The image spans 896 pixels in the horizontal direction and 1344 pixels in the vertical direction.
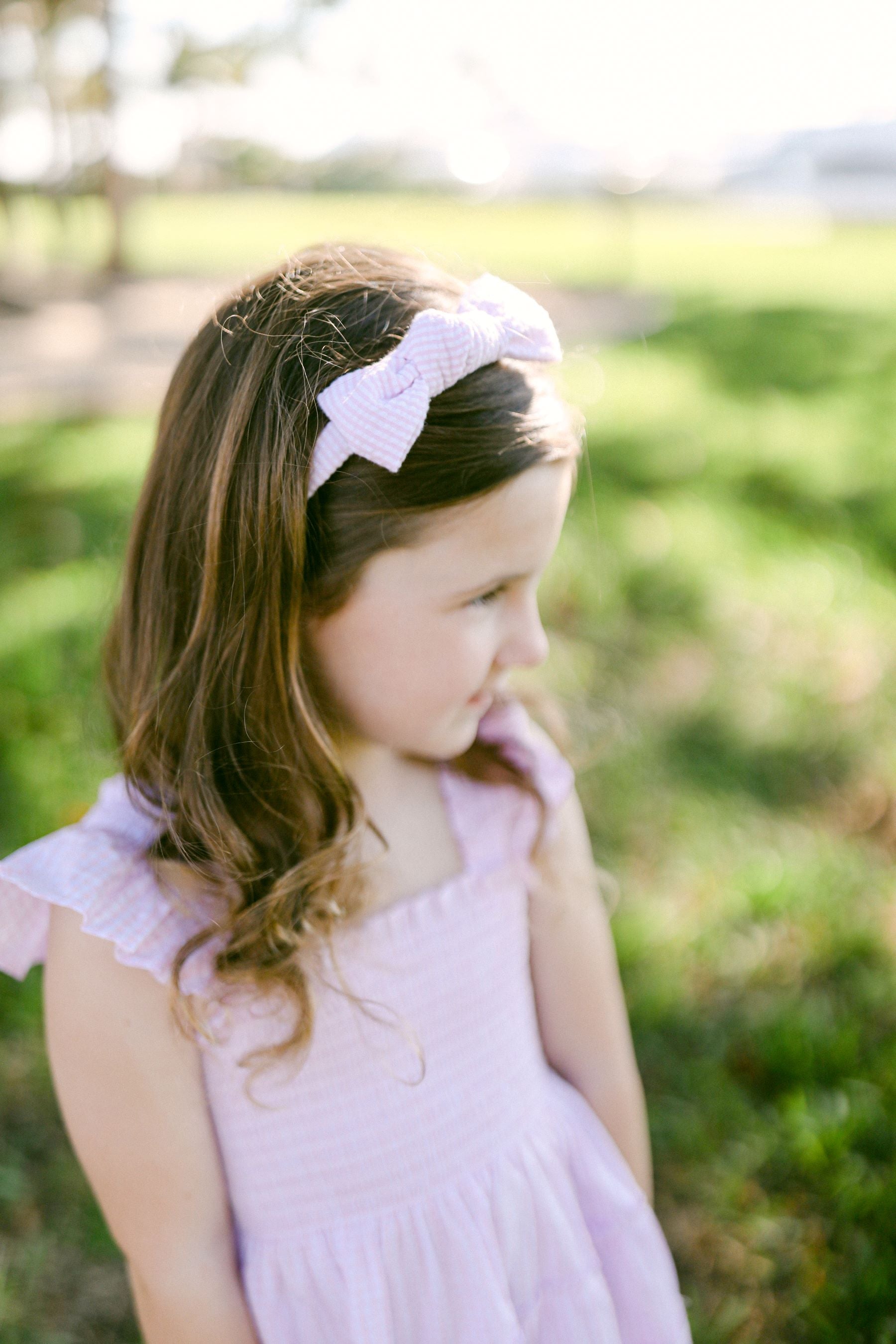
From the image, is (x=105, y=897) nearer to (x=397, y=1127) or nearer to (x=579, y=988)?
(x=397, y=1127)

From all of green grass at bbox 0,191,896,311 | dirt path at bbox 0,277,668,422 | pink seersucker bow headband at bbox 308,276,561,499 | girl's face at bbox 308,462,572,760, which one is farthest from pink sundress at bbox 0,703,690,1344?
green grass at bbox 0,191,896,311

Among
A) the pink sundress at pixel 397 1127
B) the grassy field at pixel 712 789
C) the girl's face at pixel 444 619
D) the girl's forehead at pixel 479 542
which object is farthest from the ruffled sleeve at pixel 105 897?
the grassy field at pixel 712 789

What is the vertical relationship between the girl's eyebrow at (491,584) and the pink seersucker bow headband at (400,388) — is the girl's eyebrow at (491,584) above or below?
below

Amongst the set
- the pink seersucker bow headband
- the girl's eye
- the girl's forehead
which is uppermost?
the pink seersucker bow headband

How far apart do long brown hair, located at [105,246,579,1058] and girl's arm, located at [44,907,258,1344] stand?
7 cm

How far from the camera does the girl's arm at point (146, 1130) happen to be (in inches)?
42.0

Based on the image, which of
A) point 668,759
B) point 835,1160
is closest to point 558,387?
point 835,1160

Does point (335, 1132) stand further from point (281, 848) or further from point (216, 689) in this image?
point (216, 689)

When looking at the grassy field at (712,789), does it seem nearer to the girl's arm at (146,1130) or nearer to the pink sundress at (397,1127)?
the pink sundress at (397,1127)

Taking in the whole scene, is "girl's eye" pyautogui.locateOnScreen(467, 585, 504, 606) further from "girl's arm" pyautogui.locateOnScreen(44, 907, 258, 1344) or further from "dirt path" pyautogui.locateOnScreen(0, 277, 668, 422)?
"dirt path" pyautogui.locateOnScreen(0, 277, 668, 422)

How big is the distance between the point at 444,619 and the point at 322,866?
0.27 meters

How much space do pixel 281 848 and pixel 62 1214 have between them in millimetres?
1012

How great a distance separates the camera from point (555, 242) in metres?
12.1

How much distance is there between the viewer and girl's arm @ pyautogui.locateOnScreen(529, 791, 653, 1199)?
1354mm
